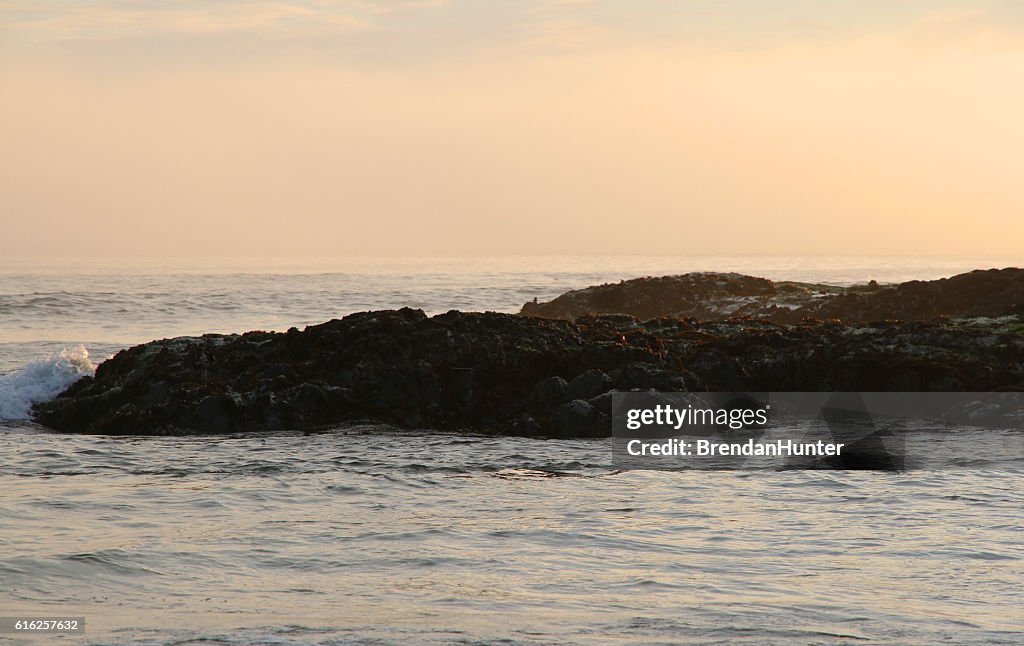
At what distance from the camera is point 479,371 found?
19.0 meters

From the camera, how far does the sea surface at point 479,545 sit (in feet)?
28.3

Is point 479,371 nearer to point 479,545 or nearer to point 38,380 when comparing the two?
point 479,545

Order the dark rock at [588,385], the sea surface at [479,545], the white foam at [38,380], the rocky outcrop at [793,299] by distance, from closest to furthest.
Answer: the sea surface at [479,545] < the dark rock at [588,385] < the white foam at [38,380] < the rocky outcrop at [793,299]

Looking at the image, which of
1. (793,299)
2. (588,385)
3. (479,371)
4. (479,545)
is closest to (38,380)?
(479,371)

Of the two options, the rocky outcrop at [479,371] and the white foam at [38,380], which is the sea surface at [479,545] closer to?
the rocky outcrop at [479,371]

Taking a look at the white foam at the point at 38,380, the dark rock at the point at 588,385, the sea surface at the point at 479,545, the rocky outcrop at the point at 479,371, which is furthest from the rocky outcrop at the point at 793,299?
the white foam at the point at 38,380

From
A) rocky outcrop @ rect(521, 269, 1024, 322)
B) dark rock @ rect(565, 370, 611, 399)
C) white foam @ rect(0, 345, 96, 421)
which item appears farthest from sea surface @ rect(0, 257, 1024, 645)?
rocky outcrop @ rect(521, 269, 1024, 322)

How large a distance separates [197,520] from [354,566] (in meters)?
2.65

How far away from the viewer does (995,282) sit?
2669 cm

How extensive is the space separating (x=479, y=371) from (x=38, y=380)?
341 inches

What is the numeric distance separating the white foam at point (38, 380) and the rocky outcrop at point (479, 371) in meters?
0.39

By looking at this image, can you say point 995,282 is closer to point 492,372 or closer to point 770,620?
point 492,372

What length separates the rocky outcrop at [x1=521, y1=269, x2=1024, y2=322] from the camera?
86.9 feet

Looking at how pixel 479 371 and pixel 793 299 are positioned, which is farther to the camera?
pixel 793 299
